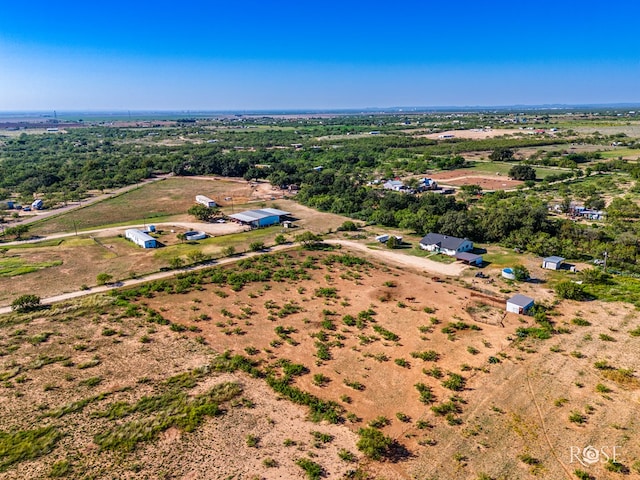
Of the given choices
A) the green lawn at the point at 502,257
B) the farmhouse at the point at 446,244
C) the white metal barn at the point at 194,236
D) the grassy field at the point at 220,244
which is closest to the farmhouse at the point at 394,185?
the grassy field at the point at 220,244

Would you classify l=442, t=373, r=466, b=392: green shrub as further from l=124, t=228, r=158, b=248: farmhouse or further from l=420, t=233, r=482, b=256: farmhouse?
l=124, t=228, r=158, b=248: farmhouse

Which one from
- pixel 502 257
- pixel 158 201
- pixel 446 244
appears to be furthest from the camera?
pixel 158 201

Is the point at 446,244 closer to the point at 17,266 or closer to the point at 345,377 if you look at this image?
the point at 345,377

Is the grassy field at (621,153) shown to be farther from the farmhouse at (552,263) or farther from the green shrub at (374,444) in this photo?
the green shrub at (374,444)

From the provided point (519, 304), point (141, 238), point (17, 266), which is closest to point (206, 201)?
point (141, 238)

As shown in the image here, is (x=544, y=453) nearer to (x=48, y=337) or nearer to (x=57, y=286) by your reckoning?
(x=48, y=337)

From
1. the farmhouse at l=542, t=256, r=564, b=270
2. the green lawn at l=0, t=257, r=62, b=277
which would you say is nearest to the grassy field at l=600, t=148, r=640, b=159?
the farmhouse at l=542, t=256, r=564, b=270
